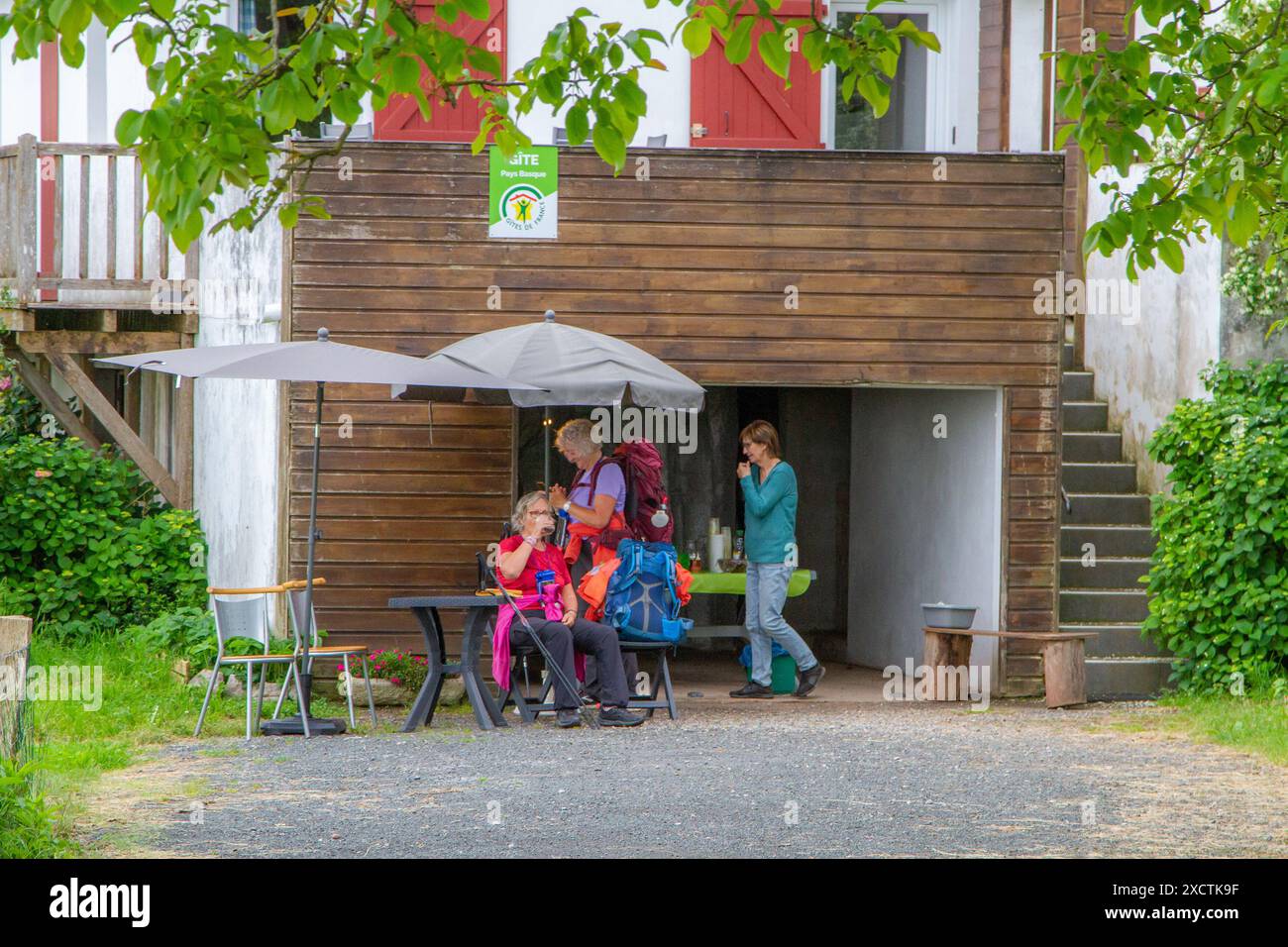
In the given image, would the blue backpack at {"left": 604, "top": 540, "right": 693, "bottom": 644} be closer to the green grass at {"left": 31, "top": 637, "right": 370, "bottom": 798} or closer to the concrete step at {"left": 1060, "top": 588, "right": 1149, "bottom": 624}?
the green grass at {"left": 31, "top": 637, "right": 370, "bottom": 798}

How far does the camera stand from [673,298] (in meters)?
11.2

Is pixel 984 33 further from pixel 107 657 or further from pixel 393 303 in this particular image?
pixel 107 657

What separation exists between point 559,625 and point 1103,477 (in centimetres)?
576

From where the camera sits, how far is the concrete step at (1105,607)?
1201cm

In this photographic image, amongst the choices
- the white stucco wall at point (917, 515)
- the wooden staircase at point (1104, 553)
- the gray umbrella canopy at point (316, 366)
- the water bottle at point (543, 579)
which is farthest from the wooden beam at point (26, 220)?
the wooden staircase at point (1104, 553)

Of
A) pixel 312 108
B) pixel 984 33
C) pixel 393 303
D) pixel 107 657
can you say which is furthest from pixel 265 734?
pixel 984 33

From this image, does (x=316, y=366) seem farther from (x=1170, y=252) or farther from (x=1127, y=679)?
(x=1127, y=679)

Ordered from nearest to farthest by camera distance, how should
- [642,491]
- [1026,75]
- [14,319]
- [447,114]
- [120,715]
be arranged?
[120,715]
[642,491]
[447,114]
[14,319]
[1026,75]

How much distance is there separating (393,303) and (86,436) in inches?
149

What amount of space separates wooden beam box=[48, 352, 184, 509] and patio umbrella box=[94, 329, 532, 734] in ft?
11.3

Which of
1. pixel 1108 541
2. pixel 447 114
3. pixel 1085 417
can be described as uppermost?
pixel 447 114

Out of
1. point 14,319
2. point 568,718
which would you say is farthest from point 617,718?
point 14,319

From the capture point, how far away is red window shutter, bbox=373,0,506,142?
11523 mm

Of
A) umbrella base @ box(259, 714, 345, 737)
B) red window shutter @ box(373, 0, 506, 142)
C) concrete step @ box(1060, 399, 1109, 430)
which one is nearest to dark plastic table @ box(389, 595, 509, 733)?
umbrella base @ box(259, 714, 345, 737)
